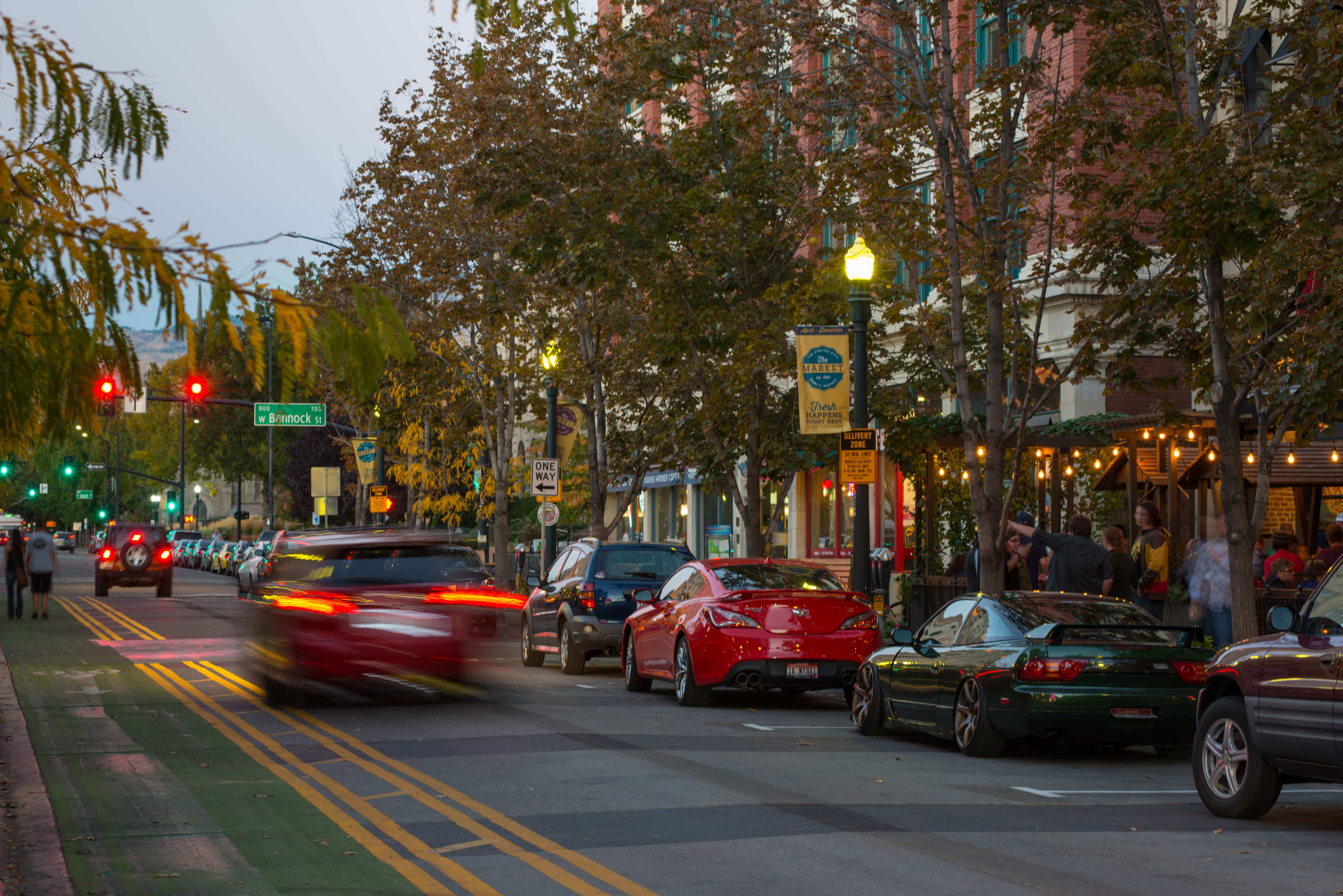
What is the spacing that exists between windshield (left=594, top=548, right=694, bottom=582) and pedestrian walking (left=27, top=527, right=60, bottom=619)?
50.2ft

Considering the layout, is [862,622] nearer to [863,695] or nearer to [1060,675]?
[863,695]

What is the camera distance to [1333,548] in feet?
61.8

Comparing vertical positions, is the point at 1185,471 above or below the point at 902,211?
below

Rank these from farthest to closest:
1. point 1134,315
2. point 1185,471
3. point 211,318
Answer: point 1185,471
point 1134,315
point 211,318

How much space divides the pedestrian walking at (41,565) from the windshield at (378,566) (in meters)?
17.6

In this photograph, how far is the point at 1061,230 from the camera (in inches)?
711

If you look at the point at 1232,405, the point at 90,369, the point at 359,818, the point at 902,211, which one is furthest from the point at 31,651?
the point at 90,369

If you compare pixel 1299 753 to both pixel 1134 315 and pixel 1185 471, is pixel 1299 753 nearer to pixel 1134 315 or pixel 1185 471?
pixel 1134 315

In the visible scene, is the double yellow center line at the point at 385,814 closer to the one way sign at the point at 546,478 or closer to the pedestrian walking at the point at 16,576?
the one way sign at the point at 546,478

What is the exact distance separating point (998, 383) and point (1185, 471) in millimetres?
8014

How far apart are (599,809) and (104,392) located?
450 centimetres

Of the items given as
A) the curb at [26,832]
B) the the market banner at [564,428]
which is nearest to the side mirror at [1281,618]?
the curb at [26,832]

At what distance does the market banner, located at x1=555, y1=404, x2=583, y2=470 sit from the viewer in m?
33.1

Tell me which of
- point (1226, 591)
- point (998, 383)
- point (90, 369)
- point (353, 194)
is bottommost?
point (1226, 591)
